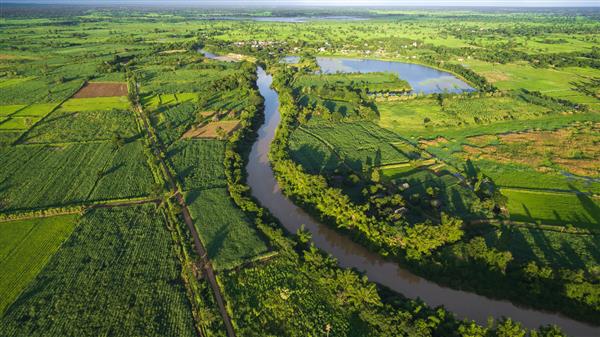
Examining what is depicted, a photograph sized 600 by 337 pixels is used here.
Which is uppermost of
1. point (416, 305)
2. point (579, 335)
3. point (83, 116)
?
point (83, 116)

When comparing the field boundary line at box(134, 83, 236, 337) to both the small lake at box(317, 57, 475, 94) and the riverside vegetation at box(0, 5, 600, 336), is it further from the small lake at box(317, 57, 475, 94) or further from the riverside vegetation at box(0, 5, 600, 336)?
the small lake at box(317, 57, 475, 94)

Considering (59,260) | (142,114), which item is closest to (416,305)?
(59,260)

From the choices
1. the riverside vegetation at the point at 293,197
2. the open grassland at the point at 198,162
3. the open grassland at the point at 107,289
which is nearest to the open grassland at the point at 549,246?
the riverside vegetation at the point at 293,197

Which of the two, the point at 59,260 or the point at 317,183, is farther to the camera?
the point at 317,183

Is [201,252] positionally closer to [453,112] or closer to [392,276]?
[392,276]

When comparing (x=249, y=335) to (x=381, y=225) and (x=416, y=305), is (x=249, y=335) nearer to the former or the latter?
(x=416, y=305)

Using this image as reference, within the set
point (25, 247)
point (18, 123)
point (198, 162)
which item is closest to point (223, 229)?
point (198, 162)

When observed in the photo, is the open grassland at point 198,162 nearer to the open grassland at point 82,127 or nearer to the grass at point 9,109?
the open grassland at point 82,127
